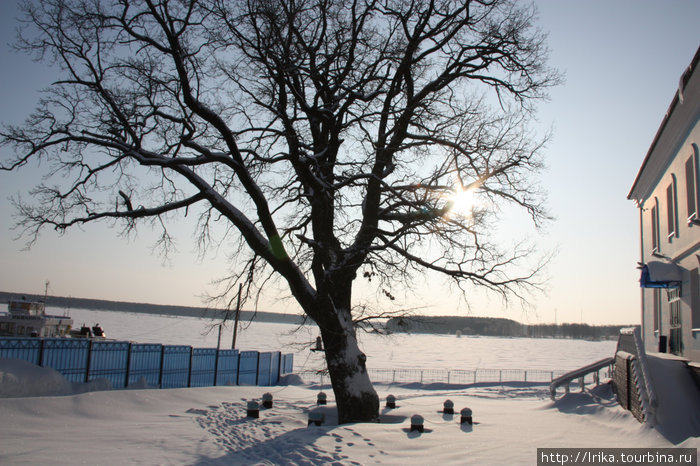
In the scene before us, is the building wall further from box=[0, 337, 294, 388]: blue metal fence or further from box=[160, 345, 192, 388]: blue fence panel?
box=[160, 345, 192, 388]: blue fence panel

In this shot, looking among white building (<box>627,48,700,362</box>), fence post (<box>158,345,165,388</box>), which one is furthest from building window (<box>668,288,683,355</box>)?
fence post (<box>158,345,165,388</box>)

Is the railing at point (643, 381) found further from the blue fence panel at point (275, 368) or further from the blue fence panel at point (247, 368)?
the blue fence panel at point (275, 368)

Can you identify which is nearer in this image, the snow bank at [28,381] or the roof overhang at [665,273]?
the snow bank at [28,381]

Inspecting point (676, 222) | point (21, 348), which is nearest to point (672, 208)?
point (676, 222)

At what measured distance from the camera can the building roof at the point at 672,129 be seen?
32.9 feet

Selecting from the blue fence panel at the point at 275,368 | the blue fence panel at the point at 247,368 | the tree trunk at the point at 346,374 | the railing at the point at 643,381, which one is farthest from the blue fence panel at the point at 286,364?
the railing at the point at 643,381

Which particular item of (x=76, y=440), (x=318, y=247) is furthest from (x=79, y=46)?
(x=76, y=440)

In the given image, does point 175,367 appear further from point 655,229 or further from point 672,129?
point 672,129

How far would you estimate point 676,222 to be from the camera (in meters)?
13.5

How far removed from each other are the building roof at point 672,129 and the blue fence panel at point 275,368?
765 inches

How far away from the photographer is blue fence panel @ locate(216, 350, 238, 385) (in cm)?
2327

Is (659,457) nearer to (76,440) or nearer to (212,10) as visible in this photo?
(76,440)

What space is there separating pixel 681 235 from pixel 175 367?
18.0 m

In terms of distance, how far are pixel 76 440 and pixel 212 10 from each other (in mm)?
8928
